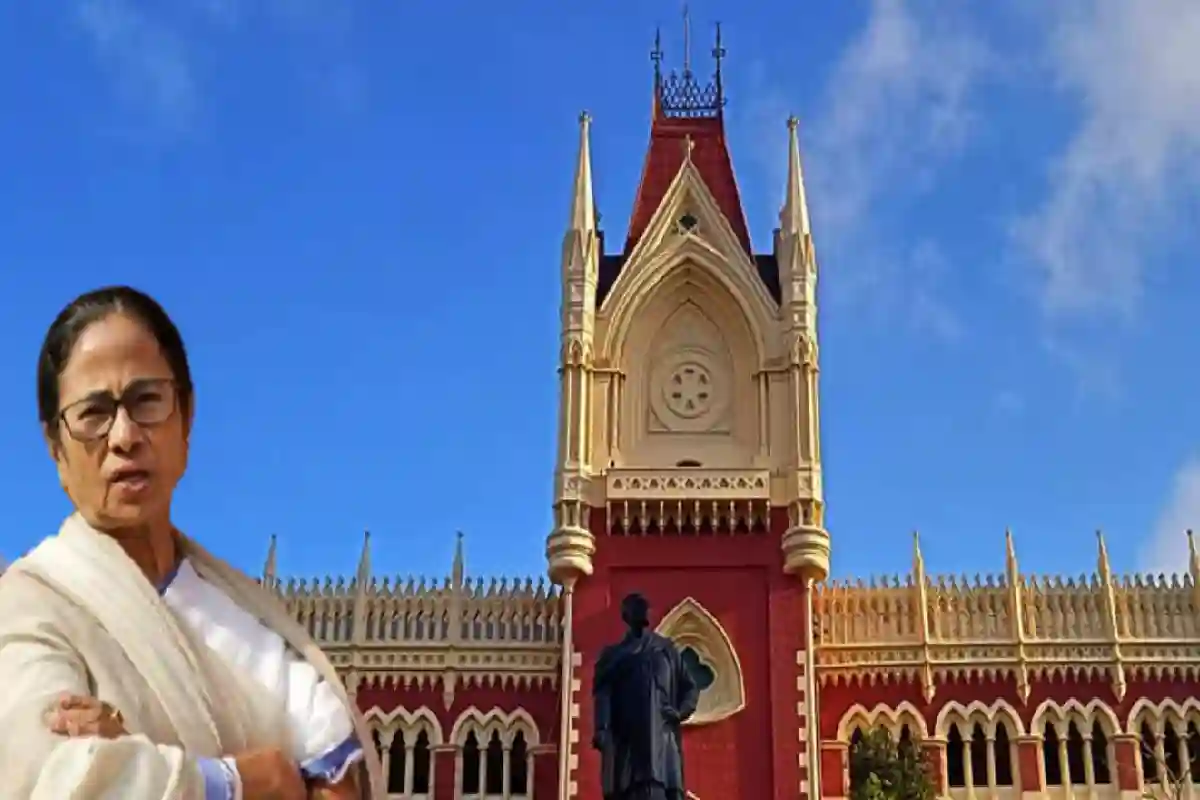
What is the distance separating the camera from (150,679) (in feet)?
Result: 10.0

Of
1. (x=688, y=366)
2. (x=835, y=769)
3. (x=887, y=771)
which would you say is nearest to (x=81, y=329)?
(x=887, y=771)

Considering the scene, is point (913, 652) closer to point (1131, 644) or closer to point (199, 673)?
point (1131, 644)

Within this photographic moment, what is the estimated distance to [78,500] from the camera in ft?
10.8

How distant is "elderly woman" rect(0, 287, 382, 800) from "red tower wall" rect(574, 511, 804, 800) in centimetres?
2499

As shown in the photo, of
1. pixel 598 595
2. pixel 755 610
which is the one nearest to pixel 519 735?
pixel 598 595

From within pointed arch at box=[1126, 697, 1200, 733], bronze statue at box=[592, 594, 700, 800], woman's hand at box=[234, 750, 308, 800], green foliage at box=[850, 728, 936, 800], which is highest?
pointed arch at box=[1126, 697, 1200, 733]

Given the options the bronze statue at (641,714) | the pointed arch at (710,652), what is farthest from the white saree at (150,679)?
the pointed arch at (710,652)

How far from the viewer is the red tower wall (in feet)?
90.5

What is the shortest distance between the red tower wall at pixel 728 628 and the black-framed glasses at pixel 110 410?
25.2m

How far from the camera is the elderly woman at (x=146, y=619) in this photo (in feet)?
9.78

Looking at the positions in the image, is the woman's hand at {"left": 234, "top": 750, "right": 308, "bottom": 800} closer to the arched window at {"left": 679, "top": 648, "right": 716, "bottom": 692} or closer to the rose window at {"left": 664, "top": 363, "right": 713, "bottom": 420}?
the arched window at {"left": 679, "top": 648, "right": 716, "bottom": 692}

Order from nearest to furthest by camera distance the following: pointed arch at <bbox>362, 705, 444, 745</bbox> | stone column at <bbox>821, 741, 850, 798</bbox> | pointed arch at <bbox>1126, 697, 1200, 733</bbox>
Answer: stone column at <bbox>821, 741, 850, 798</bbox> → pointed arch at <bbox>1126, 697, 1200, 733</bbox> → pointed arch at <bbox>362, 705, 444, 745</bbox>

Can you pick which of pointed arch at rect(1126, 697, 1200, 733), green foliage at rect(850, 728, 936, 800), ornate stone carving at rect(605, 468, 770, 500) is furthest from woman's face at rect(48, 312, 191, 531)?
pointed arch at rect(1126, 697, 1200, 733)

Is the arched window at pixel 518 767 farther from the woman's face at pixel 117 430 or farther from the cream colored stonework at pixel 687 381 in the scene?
the woman's face at pixel 117 430
